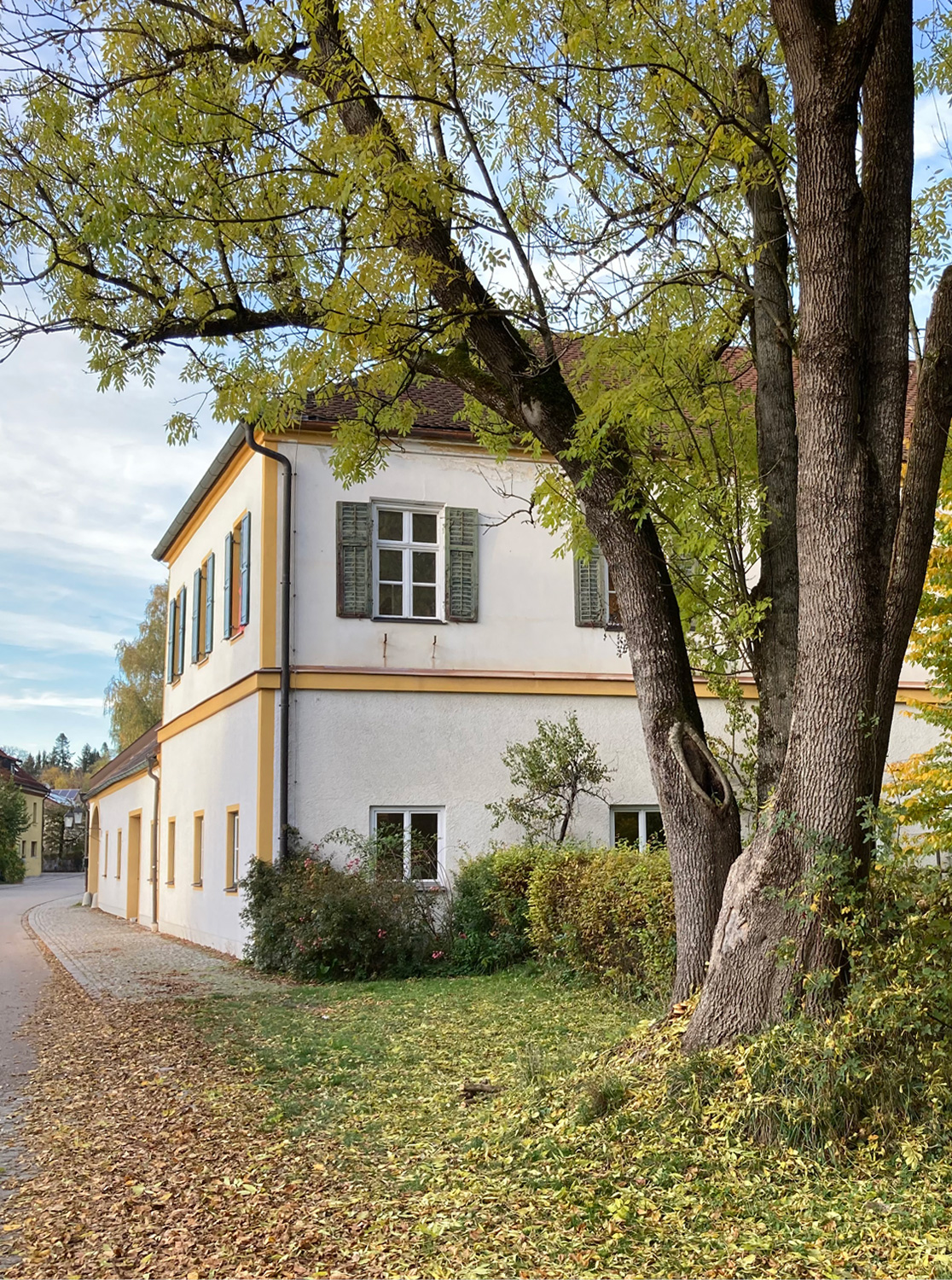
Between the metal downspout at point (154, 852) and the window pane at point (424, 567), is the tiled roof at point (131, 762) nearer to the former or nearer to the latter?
the metal downspout at point (154, 852)

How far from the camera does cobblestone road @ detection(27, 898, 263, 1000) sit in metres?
13.6

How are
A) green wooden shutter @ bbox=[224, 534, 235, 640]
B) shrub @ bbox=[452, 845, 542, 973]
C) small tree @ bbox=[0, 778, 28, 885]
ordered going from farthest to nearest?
small tree @ bbox=[0, 778, 28, 885], green wooden shutter @ bbox=[224, 534, 235, 640], shrub @ bbox=[452, 845, 542, 973]

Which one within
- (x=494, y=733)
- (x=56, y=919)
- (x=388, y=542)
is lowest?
(x=56, y=919)

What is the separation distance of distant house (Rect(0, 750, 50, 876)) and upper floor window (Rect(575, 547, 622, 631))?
64004 millimetres

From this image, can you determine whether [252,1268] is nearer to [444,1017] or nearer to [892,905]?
[892,905]

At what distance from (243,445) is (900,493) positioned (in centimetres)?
1225

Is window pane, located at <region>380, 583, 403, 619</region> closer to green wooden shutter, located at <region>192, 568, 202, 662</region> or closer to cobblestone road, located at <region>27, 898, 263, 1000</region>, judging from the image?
cobblestone road, located at <region>27, 898, 263, 1000</region>

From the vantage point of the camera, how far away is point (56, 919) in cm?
3005

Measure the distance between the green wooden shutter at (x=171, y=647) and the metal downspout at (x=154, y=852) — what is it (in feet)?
6.15

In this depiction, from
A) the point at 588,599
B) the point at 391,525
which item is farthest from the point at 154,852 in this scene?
the point at 588,599

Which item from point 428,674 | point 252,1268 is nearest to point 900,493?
point 252,1268

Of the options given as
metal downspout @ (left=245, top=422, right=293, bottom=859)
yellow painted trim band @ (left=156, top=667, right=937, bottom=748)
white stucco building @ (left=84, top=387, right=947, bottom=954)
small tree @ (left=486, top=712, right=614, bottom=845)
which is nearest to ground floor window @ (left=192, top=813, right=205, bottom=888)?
white stucco building @ (left=84, top=387, right=947, bottom=954)

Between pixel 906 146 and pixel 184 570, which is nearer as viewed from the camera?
pixel 906 146

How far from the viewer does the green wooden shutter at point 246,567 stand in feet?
55.3
